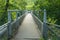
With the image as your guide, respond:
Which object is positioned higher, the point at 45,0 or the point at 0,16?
the point at 45,0

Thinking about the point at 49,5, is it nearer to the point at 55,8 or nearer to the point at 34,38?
the point at 55,8

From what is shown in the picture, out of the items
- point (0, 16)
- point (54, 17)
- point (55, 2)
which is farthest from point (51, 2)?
point (0, 16)

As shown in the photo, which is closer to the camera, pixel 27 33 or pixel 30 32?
pixel 27 33

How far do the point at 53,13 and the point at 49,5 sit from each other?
1170 mm

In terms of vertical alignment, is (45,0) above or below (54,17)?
above

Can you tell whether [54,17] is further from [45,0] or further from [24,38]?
[24,38]

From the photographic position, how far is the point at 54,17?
976 inches

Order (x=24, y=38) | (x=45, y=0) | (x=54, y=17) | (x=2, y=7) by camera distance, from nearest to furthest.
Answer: (x=24, y=38)
(x=54, y=17)
(x=45, y=0)
(x=2, y=7)

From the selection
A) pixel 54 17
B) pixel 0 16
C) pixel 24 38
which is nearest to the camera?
pixel 24 38

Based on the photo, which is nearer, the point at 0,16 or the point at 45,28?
the point at 45,28

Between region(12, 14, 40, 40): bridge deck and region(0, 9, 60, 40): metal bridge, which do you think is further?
region(12, 14, 40, 40): bridge deck

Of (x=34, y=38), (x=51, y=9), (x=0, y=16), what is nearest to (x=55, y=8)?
(x=51, y=9)

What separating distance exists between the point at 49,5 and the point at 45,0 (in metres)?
1.58

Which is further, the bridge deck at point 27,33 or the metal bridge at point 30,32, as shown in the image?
the bridge deck at point 27,33
